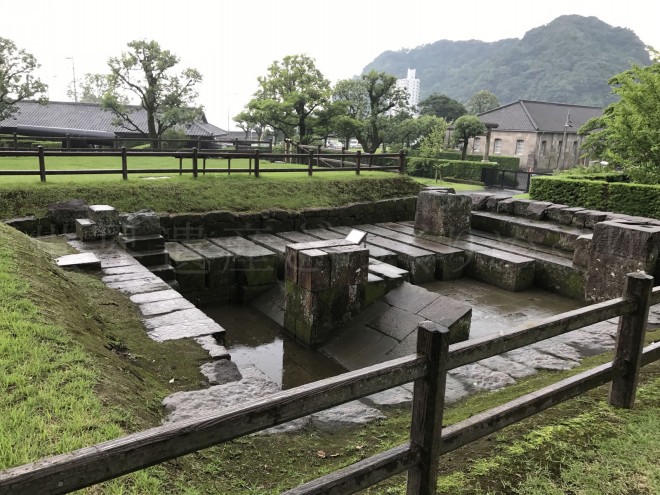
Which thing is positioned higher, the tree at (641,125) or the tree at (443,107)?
the tree at (443,107)

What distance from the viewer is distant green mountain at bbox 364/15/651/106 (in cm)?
9156

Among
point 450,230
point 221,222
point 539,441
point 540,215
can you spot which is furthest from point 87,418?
point 540,215

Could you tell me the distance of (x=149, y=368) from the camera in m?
4.16

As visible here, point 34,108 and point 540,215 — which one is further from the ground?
point 34,108

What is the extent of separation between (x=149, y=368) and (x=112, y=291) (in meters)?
2.04

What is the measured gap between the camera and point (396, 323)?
6594mm

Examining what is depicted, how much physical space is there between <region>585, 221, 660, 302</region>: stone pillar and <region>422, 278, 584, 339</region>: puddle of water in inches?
28.0

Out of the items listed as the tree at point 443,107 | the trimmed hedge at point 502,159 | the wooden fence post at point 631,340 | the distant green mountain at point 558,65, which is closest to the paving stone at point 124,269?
the wooden fence post at point 631,340

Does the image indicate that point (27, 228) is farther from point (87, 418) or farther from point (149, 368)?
point (87, 418)

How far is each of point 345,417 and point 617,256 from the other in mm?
5239

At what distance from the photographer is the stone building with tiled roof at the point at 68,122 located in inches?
1094

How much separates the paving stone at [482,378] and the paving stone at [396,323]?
Answer: 4.60ft

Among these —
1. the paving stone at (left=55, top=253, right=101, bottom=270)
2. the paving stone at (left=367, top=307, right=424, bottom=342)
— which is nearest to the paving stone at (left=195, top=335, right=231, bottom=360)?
the paving stone at (left=367, top=307, right=424, bottom=342)

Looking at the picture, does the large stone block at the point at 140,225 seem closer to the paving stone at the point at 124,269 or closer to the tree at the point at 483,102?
the paving stone at the point at 124,269
